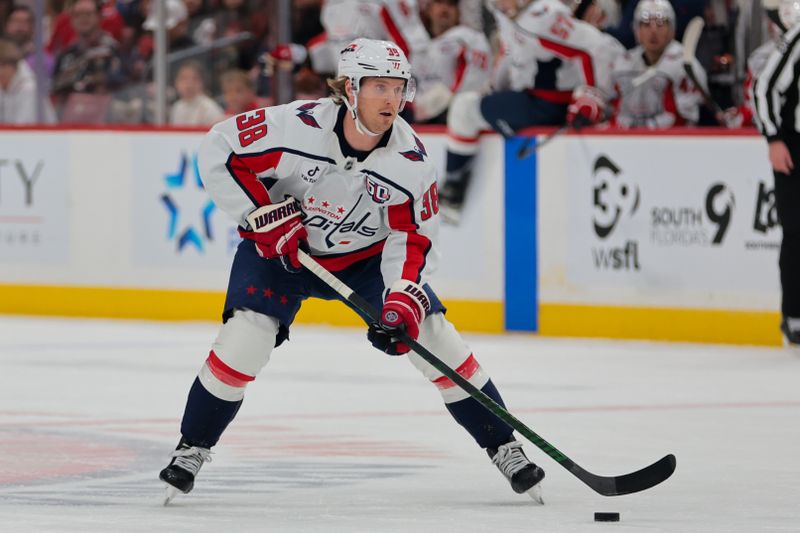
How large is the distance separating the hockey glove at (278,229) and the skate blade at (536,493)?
0.75 metres

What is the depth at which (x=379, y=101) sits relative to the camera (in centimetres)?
422

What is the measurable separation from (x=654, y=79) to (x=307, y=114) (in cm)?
442

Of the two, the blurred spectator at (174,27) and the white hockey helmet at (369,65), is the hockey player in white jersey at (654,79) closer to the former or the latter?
the blurred spectator at (174,27)

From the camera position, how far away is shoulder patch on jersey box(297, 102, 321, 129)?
4.31 metres

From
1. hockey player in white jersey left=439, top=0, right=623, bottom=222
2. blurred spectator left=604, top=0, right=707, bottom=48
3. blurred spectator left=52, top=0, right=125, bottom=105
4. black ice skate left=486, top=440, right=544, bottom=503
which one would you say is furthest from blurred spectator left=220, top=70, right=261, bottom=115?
black ice skate left=486, top=440, right=544, bottom=503

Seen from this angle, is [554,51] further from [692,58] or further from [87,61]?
[87,61]

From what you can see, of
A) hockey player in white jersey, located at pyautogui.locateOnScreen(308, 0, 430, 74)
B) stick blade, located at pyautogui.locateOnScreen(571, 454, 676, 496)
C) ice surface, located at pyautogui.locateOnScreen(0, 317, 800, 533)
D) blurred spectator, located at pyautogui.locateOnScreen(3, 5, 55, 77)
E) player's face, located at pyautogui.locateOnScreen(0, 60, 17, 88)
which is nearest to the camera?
ice surface, located at pyautogui.locateOnScreen(0, 317, 800, 533)

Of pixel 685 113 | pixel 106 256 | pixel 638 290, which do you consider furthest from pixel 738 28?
pixel 106 256

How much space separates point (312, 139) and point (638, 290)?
4.14m

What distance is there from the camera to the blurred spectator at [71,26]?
32.5 ft

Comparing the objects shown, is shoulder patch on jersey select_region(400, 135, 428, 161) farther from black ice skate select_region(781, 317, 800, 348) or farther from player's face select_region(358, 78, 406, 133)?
black ice skate select_region(781, 317, 800, 348)

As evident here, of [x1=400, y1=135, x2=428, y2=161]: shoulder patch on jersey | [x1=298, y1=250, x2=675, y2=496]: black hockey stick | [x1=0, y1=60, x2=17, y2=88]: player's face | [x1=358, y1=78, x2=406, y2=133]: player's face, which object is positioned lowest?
[x1=0, y1=60, x2=17, y2=88]: player's face

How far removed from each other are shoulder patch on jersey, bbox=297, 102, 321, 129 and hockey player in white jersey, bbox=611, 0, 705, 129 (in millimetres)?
4196

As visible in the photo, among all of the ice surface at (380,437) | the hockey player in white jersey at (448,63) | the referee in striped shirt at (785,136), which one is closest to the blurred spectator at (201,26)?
the hockey player in white jersey at (448,63)
